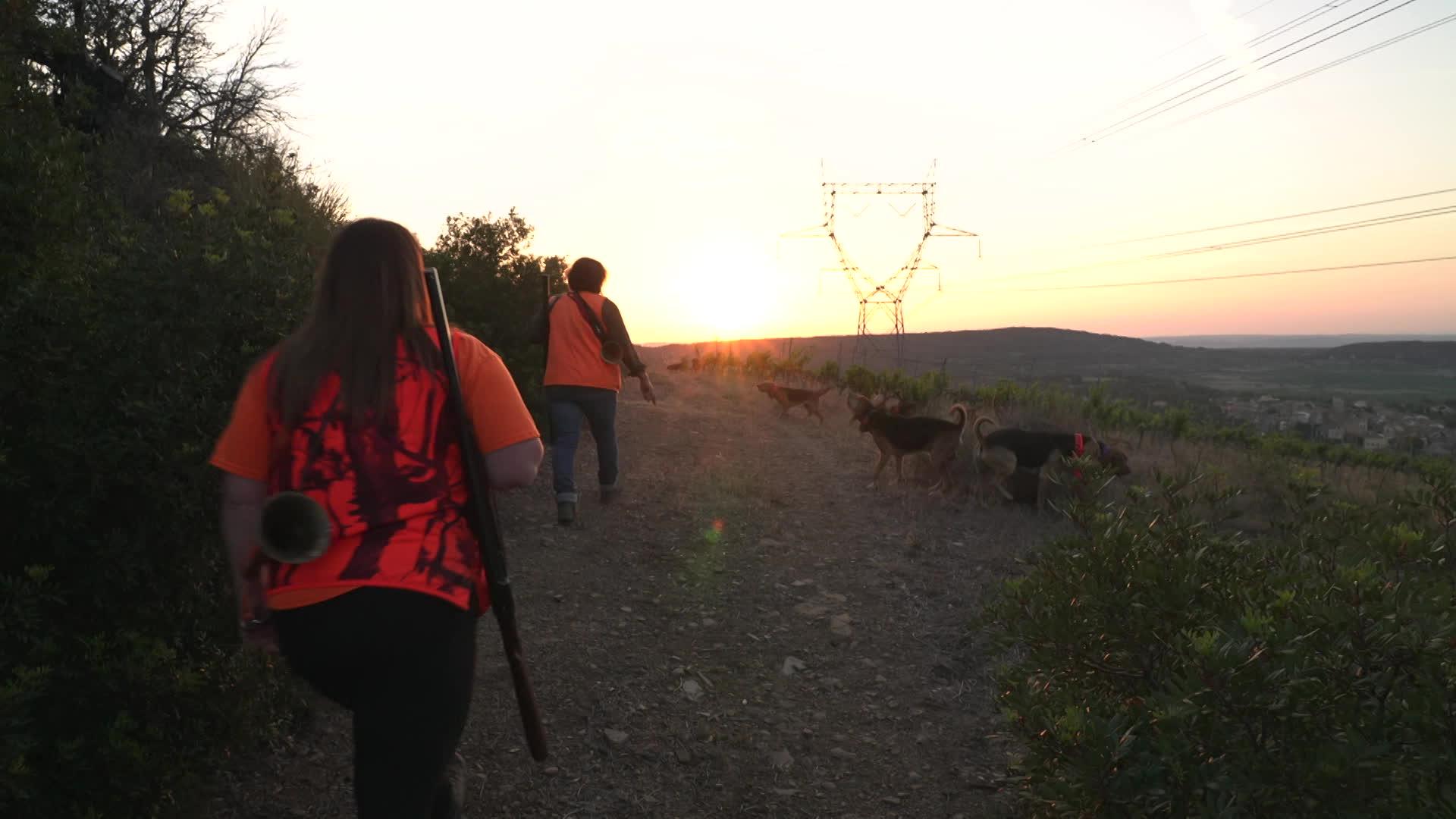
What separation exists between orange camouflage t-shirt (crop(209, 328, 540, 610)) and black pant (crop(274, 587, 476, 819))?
0.13 feet

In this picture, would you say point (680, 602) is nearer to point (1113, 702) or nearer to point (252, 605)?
point (1113, 702)

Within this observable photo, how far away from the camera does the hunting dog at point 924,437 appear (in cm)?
912

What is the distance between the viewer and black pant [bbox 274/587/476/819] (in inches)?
70.7

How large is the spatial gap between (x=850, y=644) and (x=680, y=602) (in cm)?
120

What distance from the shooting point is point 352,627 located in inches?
70.6

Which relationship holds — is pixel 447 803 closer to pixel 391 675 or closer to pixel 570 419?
pixel 391 675

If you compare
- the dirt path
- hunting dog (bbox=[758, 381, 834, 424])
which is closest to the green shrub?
the dirt path

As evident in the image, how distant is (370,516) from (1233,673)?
203 cm

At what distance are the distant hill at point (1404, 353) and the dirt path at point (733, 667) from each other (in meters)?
78.3

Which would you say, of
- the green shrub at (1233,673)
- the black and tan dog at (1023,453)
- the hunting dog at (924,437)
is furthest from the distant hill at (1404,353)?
the green shrub at (1233,673)

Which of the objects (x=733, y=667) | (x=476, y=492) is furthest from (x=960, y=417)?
(x=476, y=492)

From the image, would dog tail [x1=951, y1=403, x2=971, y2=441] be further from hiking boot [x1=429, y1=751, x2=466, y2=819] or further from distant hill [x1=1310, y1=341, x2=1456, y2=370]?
distant hill [x1=1310, y1=341, x2=1456, y2=370]

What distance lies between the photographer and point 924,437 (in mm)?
9156

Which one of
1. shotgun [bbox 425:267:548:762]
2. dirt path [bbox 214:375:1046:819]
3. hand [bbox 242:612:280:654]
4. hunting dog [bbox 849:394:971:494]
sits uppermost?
shotgun [bbox 425:267:548:762]
